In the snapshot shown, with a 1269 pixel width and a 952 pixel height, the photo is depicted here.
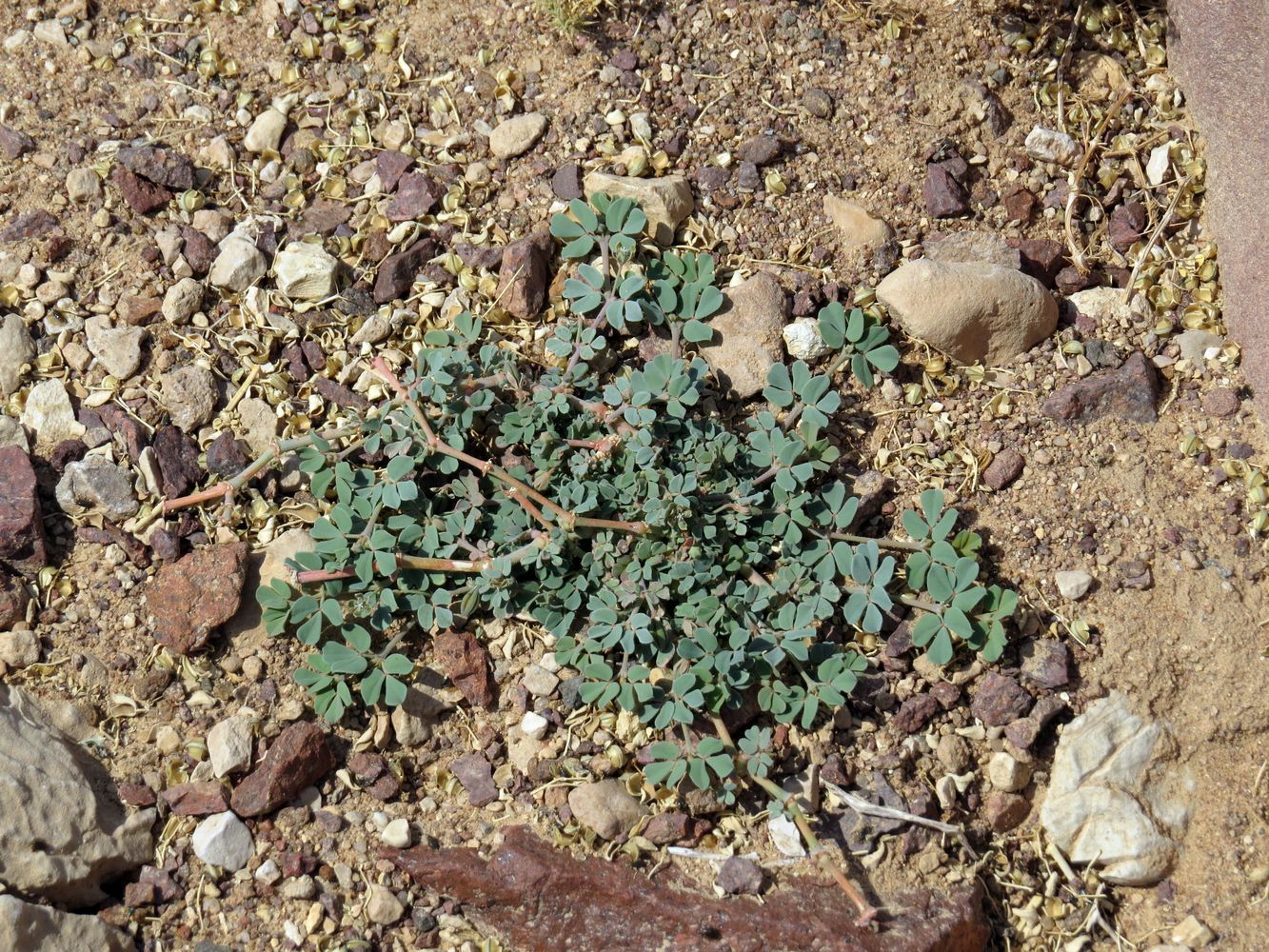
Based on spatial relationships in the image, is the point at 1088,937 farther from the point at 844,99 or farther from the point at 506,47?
the point at 506,47

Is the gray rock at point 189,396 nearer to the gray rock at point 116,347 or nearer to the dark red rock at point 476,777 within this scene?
the gray rock at point 116,347

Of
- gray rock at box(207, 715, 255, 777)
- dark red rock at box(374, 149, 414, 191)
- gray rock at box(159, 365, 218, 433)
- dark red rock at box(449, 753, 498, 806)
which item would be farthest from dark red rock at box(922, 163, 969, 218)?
gray rock at box(207, 715, 255, 777)

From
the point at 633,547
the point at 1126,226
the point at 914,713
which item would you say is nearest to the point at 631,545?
the point at 633,547

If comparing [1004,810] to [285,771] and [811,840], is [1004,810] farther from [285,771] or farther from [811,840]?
[285,771]

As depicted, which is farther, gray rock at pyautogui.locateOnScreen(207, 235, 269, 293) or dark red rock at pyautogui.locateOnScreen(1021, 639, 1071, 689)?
gray rock at pyautogui.locateOnScreen(207, 235, 269, 293)

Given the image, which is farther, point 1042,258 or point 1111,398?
point 1042,258

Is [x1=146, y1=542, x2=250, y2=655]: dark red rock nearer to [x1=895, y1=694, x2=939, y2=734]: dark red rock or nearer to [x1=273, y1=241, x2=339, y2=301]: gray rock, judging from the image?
[x1=273, y1=241, x2=339, y2=301]: gray rock

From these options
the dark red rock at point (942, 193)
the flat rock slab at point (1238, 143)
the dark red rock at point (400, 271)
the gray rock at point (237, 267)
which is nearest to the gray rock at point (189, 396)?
the gray rock at point (237, 267)
